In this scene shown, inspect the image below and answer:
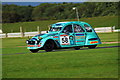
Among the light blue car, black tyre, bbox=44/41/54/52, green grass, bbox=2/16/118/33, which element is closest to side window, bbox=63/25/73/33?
the light blue car

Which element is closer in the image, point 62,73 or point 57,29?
point 62,73

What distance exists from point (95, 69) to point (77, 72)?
666 mm

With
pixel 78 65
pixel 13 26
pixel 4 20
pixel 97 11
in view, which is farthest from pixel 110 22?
pixel 78 65

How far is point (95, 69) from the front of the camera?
962 centimetres

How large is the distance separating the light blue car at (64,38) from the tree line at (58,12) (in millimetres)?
66846

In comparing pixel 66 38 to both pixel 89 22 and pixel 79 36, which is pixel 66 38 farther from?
pixel 89 22

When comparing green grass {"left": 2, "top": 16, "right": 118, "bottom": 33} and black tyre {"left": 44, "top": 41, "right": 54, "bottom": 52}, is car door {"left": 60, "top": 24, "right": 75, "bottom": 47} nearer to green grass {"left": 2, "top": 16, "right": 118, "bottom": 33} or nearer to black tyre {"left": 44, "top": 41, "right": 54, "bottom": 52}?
black tyre {"left": 44, "top": 41, "right": 54, "bottom": 52}

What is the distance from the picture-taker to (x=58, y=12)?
3932 inches

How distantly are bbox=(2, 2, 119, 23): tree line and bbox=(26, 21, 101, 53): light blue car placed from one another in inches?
2632

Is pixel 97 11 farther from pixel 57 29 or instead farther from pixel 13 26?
pixel 57 29

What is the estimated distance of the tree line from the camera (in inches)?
3467

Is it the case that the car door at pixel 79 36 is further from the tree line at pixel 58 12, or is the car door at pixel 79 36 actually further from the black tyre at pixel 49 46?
the tree line at pixel 58 12

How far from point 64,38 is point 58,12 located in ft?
276

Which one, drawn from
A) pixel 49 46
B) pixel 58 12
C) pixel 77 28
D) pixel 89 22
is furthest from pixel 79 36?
pixel 58 12
